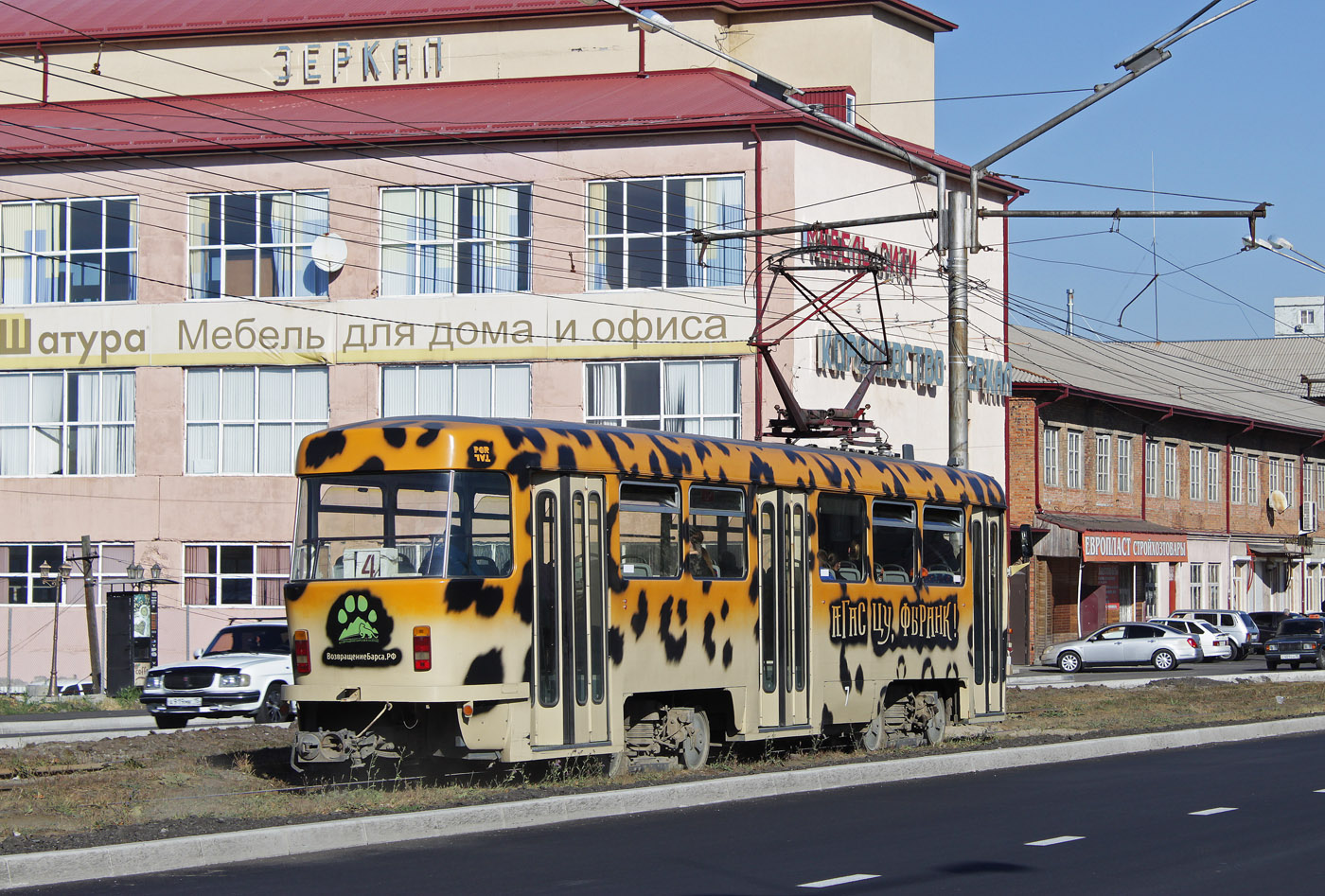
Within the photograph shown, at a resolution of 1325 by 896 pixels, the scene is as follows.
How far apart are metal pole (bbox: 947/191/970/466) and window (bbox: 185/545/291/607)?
72.3 feet

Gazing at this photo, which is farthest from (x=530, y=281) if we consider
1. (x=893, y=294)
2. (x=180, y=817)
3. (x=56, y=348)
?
(x=180, y=817)

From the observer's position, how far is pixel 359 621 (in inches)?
543

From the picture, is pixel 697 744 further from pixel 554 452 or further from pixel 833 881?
pixel 833 881

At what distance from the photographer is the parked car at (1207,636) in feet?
156

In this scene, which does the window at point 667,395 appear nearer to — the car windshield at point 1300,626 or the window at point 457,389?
the window at point 457,389

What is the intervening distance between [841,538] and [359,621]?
5881 mm

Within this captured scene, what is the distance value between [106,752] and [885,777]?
7594 millimetres

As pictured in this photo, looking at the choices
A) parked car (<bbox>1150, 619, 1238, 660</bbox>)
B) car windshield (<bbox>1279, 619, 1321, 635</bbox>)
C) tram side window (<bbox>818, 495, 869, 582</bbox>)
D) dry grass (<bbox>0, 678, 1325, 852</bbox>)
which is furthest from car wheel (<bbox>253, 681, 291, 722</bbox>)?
parked car (<bbox>1150, 619, 1238, 660</bbox>)

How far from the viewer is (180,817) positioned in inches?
472

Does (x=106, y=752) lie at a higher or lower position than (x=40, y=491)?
lower

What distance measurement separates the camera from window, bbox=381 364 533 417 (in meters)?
39.0

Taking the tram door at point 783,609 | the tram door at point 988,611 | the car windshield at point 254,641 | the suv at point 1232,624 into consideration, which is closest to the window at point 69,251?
the car windshield at point 254,641

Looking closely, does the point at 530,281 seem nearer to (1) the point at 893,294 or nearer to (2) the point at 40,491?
(1) the point at 893,294

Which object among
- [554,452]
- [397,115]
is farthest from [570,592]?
[397,115]
